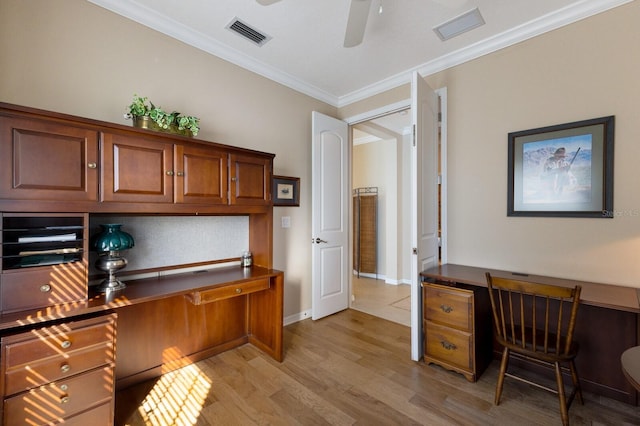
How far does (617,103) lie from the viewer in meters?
2.02

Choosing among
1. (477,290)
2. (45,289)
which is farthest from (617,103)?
(45,289)

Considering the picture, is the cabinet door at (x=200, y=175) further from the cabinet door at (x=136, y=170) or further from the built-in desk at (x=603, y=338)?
the built-in desk at (x=603, y=338)

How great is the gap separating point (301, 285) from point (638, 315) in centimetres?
286

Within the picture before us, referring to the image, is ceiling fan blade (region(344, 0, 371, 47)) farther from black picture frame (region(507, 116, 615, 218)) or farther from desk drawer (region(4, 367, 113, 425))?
desk drawer (region(4, 367, 113, 425))

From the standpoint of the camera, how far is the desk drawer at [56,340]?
130cm

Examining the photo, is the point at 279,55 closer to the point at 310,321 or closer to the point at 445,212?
the point at 445,212

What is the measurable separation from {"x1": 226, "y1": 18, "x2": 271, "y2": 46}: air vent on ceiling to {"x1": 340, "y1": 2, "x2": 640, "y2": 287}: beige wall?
70.7 inches

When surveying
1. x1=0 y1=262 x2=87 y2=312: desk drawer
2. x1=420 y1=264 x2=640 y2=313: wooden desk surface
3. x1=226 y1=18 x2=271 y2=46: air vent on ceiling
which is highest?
x1=226 y1=18 x2=271 y2=46: air vent on ceiling

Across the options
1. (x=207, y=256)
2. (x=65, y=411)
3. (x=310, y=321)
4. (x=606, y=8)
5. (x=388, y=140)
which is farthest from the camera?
(x=388, y=140)

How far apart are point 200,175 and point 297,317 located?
2.10 m

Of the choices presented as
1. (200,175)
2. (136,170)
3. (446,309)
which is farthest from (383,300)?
(136,170)

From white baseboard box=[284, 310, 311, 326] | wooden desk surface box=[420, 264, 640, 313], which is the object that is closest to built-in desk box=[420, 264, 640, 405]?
wooden desk surface box=[420, 264, 640, 313]

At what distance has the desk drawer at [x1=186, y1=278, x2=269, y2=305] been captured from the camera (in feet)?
6.54

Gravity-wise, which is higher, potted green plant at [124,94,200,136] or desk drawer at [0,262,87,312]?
potted green plant at [124,94,200,136]
